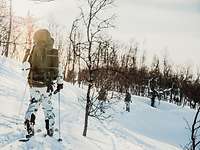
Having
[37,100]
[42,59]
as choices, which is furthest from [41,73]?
[37,100]

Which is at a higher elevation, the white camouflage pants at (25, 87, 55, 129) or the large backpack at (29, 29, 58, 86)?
the large backpack at (29, 29, 58, 86)

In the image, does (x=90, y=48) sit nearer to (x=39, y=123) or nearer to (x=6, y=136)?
(x=39, y=123)

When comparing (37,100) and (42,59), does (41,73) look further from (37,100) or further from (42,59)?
(37,100)

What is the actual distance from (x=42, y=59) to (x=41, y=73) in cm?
29

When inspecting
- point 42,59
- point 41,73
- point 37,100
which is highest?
point 42,59

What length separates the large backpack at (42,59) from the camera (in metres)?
8.03

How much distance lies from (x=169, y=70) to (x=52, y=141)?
74.9 meters

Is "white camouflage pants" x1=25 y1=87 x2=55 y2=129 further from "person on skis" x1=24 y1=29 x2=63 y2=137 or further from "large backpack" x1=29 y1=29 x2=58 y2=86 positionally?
"large backpack" x1=29 y1=29 x2=58 y2=86

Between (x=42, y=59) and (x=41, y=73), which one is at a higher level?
(x=42, y=59)

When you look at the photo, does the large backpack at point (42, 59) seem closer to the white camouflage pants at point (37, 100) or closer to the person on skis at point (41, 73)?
the person on skis at point (41, 73)

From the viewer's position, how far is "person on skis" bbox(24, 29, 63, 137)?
801cm

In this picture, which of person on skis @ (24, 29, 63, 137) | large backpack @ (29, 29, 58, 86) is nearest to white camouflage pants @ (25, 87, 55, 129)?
person on skis @ (24, 29, 63, 137)

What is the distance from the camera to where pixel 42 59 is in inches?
319

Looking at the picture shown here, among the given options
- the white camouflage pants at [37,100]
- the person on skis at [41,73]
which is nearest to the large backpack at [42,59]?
the person on skis at [41,73]
